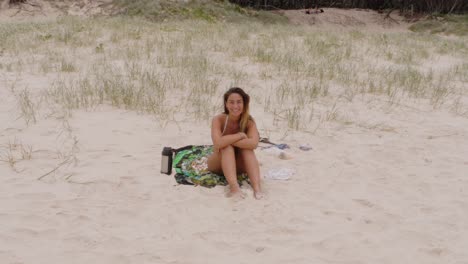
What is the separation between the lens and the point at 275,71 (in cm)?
802

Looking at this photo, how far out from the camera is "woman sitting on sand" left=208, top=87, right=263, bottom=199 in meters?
3.79

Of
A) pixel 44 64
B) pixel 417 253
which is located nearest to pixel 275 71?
pixel 44 64

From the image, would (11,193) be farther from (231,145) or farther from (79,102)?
(79,102)

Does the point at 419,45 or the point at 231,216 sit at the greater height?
the point at 419,45

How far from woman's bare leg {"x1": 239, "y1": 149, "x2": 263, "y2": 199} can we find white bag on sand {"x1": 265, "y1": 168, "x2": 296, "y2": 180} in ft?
1.14

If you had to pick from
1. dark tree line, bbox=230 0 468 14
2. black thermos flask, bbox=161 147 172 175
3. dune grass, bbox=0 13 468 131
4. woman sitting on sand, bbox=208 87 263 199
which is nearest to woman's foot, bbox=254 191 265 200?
woman sitting on sand, bbox=208 87 263 199

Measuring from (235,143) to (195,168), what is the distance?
57 centimetres

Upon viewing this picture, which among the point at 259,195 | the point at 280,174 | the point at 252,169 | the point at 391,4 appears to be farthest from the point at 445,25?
the point at 259,195

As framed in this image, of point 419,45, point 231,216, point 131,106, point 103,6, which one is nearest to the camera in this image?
point 231,216

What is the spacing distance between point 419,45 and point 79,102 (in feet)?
29.3

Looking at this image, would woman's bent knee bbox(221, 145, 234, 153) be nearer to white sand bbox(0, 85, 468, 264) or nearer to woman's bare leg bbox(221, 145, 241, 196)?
woman's bare leg bbox(221, 145, 241, 196)

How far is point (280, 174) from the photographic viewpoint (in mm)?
4207

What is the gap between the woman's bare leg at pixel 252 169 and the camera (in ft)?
12.4

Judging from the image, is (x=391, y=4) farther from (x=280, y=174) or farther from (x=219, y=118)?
(x=219, y=118)
